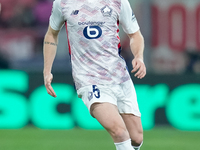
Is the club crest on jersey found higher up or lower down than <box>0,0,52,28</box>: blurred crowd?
higher up

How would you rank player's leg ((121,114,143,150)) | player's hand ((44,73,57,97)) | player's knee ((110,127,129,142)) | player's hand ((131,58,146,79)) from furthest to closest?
player's leg ((121,114,143,150)) → player's hand ((44,73,57,97)) → player's hand ((131,58,146,79)) → player's knee ((110,127,129,142))

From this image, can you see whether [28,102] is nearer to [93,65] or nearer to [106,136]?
[106,136]

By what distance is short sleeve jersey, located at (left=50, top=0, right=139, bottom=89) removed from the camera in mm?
4781

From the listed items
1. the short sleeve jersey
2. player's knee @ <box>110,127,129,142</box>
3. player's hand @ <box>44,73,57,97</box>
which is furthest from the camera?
player's hand @ <box>44,73,57,97</box>

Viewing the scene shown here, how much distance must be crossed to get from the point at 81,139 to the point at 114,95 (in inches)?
155

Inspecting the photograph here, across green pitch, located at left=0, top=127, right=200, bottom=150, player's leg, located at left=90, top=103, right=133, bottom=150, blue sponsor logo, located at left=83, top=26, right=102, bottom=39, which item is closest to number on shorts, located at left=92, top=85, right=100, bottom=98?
player's leg, located at left=90, top=103, right=133, bottom=150

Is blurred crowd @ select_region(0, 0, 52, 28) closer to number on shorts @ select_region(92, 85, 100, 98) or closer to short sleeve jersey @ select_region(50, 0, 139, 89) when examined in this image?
short sleeve jersey @ select_region(50, 0, 139, 89)

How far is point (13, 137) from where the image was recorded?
8.89 m

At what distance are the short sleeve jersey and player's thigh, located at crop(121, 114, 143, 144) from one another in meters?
0.41

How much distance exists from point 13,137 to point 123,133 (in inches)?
187

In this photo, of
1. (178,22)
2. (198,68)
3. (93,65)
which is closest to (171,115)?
(198,68)

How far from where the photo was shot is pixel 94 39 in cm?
480

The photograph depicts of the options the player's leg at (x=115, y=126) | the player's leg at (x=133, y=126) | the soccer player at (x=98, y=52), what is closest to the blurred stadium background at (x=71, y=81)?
the player's leg at (x=133, y=126)

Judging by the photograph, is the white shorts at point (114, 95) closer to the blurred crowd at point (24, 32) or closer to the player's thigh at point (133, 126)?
the player's thigh at point (133, 126)
